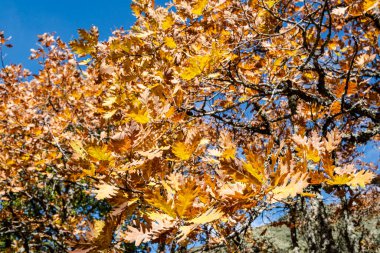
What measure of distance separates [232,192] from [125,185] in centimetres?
48

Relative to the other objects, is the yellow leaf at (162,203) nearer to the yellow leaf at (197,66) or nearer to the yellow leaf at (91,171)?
the yellow leaf at (91,171)

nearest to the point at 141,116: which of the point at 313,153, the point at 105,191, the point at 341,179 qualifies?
the point at 105,191

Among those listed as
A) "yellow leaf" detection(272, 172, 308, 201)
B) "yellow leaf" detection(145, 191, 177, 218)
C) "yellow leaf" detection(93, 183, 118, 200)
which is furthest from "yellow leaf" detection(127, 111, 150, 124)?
"yellow leaf" detection(272, 172, 308, 201)

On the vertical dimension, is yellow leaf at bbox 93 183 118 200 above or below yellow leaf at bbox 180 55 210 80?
below

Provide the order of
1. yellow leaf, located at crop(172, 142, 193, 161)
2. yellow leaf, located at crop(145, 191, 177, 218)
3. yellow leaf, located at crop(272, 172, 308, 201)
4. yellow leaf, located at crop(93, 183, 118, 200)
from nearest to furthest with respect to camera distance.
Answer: yellow leaf, located at crop(272, 172, 308, 201)
yellow leaf, located at crop(145, 191, 177, 218)
yellow leaf, located at crop(93, 183, 118, 200)
yellow leaf, located at crop(172, 142, 193, 161)

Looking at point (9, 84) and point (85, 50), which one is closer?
point (85, 50)

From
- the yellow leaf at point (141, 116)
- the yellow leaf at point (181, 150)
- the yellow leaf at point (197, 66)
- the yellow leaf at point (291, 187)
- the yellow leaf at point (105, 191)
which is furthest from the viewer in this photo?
the yellow leaf at point (197, 66)

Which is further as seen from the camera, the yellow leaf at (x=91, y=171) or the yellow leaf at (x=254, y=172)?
the yellow leaf at (x=91, y=171)

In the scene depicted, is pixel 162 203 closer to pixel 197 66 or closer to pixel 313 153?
pixel 313 153

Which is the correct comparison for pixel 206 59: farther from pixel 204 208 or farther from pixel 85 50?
pixel 85 50

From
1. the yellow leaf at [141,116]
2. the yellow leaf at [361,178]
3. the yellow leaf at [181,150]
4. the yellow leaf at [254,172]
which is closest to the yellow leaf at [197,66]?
the yellow leaf at [141,116]

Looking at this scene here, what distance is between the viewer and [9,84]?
7309 mm

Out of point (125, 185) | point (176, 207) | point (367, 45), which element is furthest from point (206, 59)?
point (367, 45)

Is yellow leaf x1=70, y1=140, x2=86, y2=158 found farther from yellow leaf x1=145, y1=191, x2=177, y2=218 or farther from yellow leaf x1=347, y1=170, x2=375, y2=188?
yellow leaf x1=347, y1=170, x2=375, y2=188
